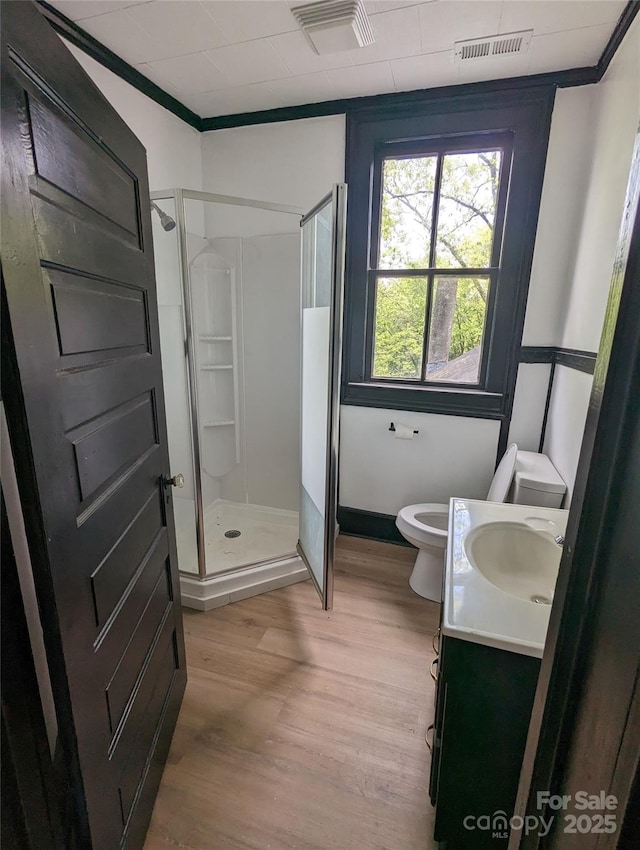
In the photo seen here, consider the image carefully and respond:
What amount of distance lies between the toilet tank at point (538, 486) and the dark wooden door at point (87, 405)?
61.4 inches

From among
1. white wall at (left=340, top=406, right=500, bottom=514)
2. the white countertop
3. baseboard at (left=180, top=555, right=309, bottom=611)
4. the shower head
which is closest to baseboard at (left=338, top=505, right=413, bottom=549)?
white wall at (left=340, top=406, right=500, bottom=514)

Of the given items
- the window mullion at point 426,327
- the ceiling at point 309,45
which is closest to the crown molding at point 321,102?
the ceiling at point 309,45

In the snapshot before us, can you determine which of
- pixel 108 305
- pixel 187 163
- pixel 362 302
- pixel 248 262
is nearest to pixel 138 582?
pixel 108 305

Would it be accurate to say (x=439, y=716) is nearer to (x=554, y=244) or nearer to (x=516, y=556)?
(x=516, y=556)

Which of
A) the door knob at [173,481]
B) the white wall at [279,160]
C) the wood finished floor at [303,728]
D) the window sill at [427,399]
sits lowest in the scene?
the wood finished floor at [303,728]

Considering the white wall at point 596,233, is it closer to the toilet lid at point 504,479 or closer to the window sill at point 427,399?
the toilet lid at point 504,479

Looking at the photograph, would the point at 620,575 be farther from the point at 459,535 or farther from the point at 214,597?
the point at 214,597

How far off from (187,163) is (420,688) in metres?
3.04

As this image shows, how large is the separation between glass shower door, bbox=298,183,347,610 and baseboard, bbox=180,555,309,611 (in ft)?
0.37

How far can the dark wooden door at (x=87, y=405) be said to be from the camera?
0.64m

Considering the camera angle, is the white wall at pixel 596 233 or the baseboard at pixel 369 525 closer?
the white wall at pixel 596 233

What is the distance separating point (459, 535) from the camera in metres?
1.32

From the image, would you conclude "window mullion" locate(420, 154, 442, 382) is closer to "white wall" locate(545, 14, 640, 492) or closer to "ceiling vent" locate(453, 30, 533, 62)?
"ceiling vent" locate(453, 30, 533, 62)

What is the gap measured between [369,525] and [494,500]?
103 cm
